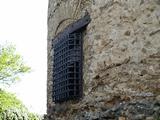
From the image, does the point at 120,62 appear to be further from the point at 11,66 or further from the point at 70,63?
the point at 11,66

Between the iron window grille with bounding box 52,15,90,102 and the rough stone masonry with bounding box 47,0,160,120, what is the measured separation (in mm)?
128

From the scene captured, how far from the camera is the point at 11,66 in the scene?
17.5 metres

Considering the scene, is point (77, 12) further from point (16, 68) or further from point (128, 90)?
point (16, 68)

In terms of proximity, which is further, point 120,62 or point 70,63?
point 70,63

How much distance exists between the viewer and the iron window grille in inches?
245

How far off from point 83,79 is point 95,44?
652 millimetres

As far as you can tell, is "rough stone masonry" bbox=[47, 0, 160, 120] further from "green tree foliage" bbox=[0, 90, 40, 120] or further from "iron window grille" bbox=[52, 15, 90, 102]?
"green tree foliage" bbox=[0, 90, 40, 120]

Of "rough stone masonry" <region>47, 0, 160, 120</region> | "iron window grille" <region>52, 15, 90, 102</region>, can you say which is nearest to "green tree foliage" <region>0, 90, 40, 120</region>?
"iron window grille" <region>52, 15, 90, 102</region>

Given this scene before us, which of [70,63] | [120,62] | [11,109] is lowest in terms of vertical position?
[11,109]

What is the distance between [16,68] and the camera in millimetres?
17625

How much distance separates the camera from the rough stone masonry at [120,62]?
4953 millimetres

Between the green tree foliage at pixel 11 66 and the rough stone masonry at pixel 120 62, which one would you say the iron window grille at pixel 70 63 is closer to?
the rough stone masonry at pixel 120 62

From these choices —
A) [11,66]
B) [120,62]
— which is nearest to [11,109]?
[11,66]

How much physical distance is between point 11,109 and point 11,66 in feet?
11.2
